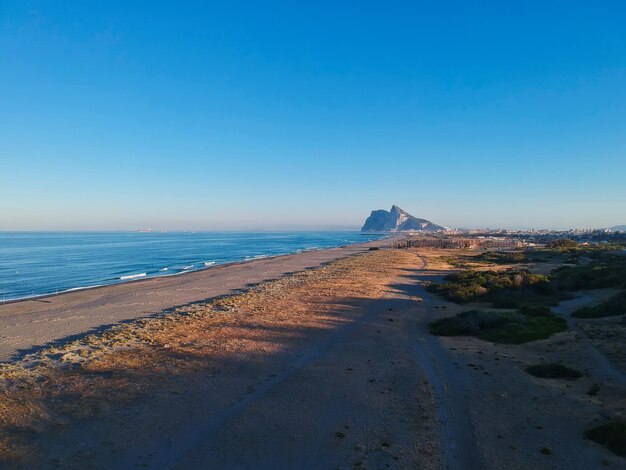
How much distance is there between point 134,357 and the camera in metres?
13.7

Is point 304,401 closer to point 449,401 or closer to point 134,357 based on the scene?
point 449,401

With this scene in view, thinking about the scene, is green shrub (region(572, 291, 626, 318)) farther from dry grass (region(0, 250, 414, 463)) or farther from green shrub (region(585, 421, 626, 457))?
green shrub (region(585, 421, 626, 457))

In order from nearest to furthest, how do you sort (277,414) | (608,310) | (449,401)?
1. (277,414)
2. (449,401)
3. (608,310)

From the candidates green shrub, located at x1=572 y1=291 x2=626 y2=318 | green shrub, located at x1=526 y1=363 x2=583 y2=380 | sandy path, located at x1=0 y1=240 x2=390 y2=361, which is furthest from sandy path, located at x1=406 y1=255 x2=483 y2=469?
sandy path, located at x1=0 y1=240 x2=390 y2=361

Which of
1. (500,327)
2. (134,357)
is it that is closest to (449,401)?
(500,327)

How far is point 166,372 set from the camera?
12.1 metres

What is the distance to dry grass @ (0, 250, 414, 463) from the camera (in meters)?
9.20

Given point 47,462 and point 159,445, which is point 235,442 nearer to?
point 159,445

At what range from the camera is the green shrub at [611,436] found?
23.7ft

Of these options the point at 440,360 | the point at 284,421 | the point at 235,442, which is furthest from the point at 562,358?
the point at 235,442

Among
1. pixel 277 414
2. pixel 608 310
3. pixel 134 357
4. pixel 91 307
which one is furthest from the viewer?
pixel 91 307

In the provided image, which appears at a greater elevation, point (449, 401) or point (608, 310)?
point (608, 310)

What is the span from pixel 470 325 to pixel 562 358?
4112 millimetres

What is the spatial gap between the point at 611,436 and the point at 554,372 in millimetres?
4213
